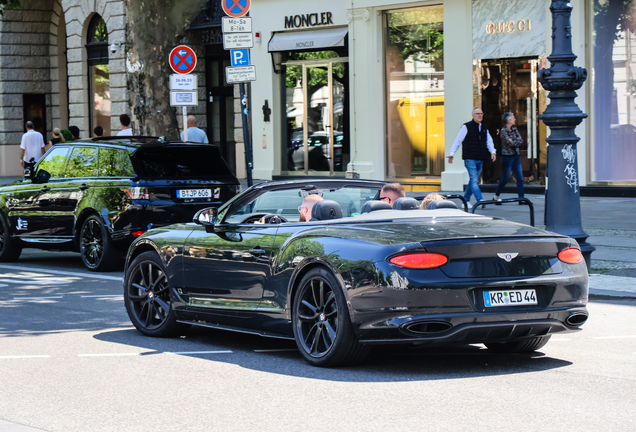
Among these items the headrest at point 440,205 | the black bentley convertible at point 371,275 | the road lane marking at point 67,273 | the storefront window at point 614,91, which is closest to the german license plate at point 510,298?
the black bentley convertible at point 371,275

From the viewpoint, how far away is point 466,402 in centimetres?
552

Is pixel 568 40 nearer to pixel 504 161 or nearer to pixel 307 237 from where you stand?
pixel 307 237

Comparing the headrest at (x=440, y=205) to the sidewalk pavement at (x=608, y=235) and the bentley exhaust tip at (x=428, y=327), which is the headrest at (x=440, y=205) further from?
the sidewalk pavement at (x=608, y=235)

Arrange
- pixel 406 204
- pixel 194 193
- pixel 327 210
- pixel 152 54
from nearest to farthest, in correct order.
A: pixel 327 210
pixel 406 204
pixel 194 193
pixel 152 54

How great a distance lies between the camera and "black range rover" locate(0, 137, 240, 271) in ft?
41.9

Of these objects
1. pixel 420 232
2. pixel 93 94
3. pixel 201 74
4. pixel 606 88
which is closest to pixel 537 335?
pixel 420 232

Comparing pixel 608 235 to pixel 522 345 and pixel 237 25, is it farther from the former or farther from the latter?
pixel 522 345

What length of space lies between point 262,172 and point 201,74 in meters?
4.65

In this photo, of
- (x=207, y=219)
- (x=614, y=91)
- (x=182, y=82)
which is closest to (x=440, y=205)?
(x=207, y=219)

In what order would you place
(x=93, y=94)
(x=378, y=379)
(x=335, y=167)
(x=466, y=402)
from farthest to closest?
(x=93, y=94) < (x=335, y=167) < (x=378, y=379) < (x=466, y=402)

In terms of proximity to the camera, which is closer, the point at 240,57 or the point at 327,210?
the point at 327,210

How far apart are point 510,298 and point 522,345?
88cm

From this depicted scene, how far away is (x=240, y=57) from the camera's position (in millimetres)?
15352

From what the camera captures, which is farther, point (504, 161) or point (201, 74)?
point (201, 74)
